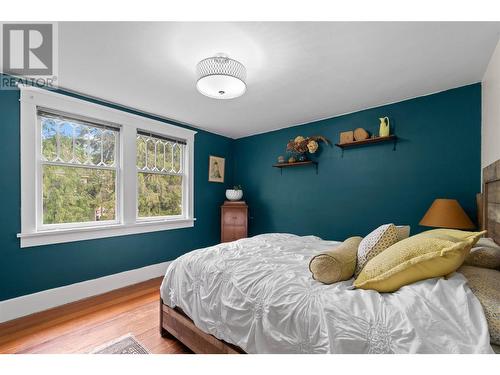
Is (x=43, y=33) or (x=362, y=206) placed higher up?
(x=43, y=33)

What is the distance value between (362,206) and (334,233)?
1.82ft

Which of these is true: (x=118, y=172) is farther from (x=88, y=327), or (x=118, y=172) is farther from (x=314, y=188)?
(x=314, y=188)

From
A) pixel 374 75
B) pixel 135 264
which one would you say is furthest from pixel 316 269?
pixel 135 264

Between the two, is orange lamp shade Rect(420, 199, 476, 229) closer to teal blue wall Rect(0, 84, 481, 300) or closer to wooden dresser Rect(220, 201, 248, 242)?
teal blue wall Rect(0, 84, 481, 300)

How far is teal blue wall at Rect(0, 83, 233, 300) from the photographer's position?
2.30 m

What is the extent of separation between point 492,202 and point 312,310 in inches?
69.3

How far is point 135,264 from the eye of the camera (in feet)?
10.8

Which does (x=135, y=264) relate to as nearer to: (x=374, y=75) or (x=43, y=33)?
(x=43, y=33)

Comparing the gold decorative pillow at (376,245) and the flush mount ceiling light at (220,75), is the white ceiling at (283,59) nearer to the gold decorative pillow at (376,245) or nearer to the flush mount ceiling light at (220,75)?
the flush mount ceiling light at (220,75)

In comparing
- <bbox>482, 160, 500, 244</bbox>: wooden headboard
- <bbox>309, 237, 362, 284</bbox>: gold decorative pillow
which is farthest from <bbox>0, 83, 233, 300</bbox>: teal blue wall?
<bbox>482, 160, 500, 244</bbox>: wooden headboard

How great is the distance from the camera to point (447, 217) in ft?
7.38

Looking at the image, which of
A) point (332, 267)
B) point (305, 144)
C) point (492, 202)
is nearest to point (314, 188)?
point (305, 144)

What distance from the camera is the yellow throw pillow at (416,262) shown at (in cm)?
108
